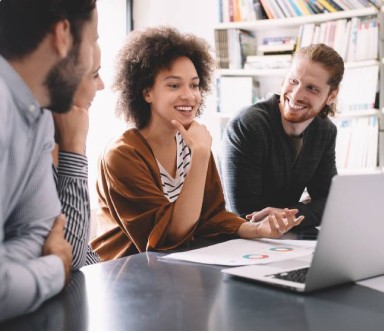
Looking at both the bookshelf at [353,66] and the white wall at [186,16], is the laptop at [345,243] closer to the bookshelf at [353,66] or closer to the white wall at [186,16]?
the bookshelf at [353,66]

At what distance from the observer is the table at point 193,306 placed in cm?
76

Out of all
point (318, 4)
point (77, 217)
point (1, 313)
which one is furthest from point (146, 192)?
point (318, 4)

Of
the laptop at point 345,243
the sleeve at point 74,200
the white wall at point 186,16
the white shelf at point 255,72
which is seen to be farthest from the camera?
the white wall at point 186,16

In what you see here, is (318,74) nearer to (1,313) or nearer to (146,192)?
(146,192)

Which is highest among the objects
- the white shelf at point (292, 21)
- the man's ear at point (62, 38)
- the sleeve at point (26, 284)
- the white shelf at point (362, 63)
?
the white shelf at point (292, 21)

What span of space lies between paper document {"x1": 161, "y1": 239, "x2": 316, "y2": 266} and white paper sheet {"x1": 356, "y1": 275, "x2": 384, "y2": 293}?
0.20 meters

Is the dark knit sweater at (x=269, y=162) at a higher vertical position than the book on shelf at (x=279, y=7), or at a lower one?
lower

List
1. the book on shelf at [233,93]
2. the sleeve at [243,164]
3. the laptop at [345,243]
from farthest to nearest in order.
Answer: the book on shelf at [233,93] < the sleeve at [243,164] < the laptop at [345,243]

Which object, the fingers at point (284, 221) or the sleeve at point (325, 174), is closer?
the fingers at point (284, 221)

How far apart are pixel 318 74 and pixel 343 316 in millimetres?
1696

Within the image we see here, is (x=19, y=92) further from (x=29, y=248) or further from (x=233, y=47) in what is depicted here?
(x=233, y=47)

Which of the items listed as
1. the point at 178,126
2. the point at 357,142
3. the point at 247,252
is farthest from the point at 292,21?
the point at 247,252

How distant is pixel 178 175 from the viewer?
182 cm

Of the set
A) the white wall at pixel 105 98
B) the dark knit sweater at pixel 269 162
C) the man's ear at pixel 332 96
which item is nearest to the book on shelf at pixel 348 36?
the man's ear at pixel 332 96
